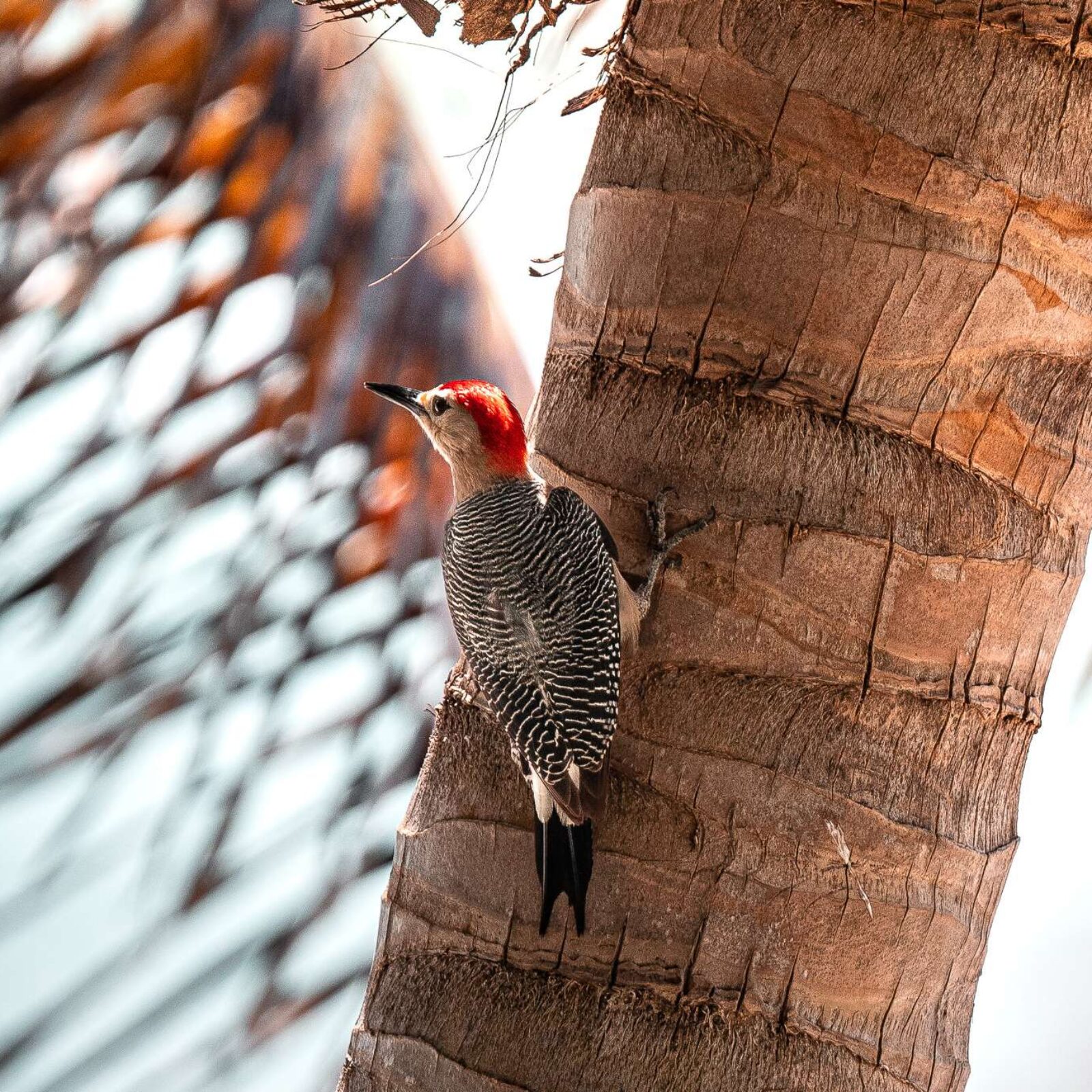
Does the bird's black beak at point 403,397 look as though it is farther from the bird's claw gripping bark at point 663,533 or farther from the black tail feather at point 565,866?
the black tail feather at point 565,866

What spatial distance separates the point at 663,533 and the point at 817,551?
0.21 meters

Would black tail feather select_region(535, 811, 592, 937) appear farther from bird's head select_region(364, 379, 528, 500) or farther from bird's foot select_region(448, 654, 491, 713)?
bird's head select_region(364, 379, 528, 500)

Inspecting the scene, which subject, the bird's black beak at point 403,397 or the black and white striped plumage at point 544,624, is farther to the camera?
the bird's black beak at point 403,397

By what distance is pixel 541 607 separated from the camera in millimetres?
1909

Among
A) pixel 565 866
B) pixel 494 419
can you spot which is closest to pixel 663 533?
pixel 565 866

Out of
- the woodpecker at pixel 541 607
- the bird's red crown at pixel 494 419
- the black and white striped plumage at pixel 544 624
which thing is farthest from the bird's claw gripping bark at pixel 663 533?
the bird's red crown at pixel 494 419

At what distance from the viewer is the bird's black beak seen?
6.94 ft

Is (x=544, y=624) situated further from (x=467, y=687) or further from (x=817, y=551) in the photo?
(x=817, y=551)

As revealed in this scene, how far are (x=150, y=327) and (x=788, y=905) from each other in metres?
2.08

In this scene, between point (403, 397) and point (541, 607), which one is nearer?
point (541, 607)

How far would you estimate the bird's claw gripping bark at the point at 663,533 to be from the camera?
154 cm

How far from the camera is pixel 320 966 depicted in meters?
3.48

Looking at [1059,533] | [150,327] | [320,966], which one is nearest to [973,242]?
[1059,533]

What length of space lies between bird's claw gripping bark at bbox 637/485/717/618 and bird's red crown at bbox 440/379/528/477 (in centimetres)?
51
